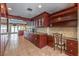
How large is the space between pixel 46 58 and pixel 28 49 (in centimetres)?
33

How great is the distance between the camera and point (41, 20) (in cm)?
164

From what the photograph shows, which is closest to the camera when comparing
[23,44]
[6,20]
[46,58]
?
[46,58]

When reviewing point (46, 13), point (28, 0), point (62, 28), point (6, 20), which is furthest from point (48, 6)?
point (6, 20)

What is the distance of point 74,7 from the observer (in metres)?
1.42

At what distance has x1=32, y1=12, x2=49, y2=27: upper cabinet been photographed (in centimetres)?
156

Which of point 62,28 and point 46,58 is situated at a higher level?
point 62,28

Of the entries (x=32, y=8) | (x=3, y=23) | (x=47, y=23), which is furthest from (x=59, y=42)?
(x=3, y=23)

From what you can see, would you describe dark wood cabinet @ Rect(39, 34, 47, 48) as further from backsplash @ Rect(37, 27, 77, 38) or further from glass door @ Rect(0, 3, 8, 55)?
glass door @ Rect(0, 3, 8, 55)

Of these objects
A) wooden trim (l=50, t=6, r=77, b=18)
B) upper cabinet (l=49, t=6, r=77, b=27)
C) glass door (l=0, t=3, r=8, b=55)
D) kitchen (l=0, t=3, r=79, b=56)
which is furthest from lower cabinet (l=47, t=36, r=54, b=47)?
glass door (l=0, t=3, r=8, b=55)

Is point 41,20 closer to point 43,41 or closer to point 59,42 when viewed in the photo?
point 43,41

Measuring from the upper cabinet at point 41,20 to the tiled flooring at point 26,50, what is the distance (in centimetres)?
31

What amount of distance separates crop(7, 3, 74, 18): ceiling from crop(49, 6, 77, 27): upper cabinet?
0.30 ft

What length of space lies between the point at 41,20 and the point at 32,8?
255 mm

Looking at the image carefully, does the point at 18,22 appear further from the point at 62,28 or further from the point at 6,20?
the point at 62,28
